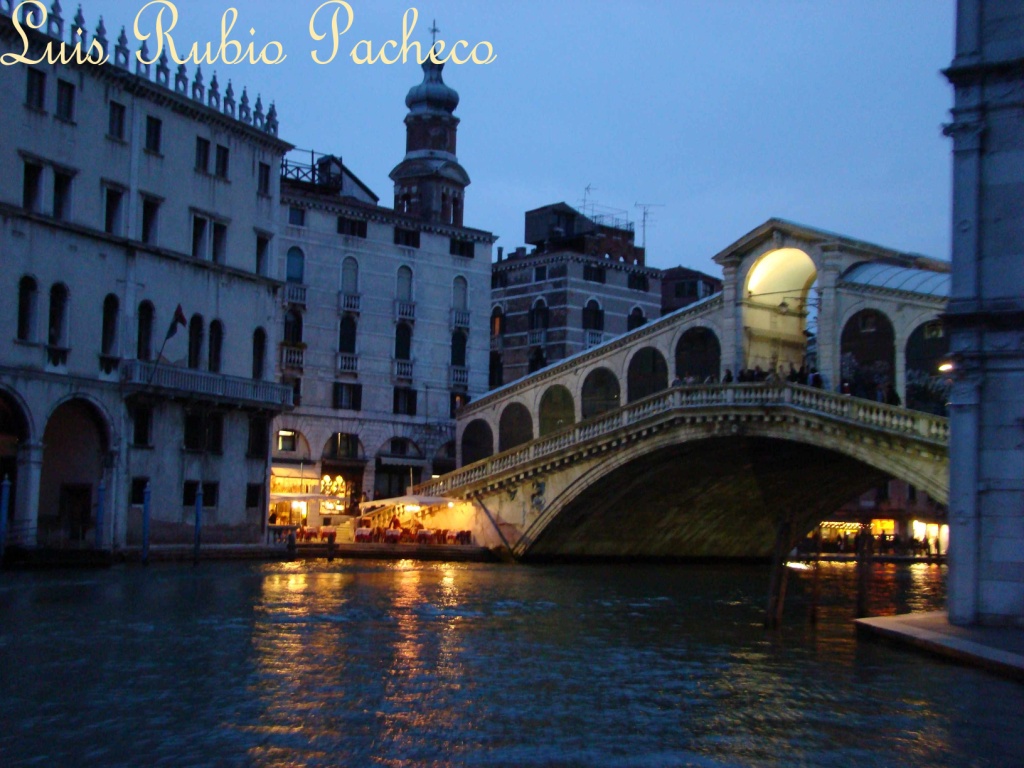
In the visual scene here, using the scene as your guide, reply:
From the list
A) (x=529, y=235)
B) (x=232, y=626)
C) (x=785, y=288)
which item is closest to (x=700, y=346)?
(x=785, y=288)

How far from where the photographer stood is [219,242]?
124ft

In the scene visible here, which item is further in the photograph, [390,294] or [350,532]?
[390,294]

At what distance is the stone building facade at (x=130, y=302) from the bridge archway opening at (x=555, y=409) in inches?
441

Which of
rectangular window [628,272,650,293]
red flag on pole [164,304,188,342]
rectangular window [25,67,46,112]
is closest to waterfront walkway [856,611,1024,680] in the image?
red flag on pole [164,304,188,342]

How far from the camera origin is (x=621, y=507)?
41.5 m

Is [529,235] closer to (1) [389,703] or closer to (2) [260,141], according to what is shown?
(2) [260,141]

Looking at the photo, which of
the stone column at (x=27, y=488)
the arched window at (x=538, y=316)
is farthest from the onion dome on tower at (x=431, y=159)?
the stone column at (x=27, y=488)

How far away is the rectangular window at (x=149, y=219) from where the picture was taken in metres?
35.3

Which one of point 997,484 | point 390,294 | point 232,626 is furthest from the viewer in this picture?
point 390,294

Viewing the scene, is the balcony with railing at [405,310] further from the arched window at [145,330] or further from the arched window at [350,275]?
the arched window at [145,330]

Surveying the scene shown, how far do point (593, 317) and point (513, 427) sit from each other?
311 inches

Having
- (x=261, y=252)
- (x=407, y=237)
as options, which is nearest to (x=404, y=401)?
(x=407, y=237)

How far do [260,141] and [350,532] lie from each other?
12531mm

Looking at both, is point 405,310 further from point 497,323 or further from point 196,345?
point 196,345
